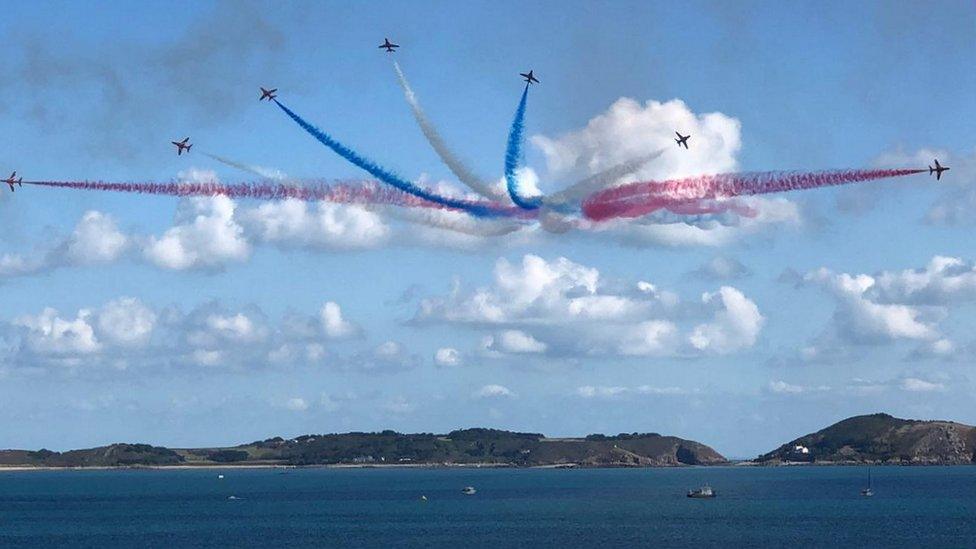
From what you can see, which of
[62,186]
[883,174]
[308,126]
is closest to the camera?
[883,174]

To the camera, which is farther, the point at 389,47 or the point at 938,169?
the point at 389,47

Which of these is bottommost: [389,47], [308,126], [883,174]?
[883,174]

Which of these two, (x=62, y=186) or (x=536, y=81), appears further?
(x=536, y=81)

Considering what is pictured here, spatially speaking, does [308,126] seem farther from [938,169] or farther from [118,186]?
[938,169]

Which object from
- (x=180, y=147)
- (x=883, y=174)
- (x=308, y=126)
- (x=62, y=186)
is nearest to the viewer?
(x=883, y=174)

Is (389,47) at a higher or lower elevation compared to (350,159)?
higher

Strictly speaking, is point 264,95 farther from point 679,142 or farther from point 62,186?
point 679,142

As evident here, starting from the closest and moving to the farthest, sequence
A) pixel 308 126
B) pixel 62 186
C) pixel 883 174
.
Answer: pixel 883 174
pixel 62 186
pixel 308 126

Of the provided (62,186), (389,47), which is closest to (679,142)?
(389,47)

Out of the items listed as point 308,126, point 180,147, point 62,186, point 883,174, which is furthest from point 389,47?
point 883,174
